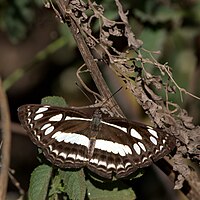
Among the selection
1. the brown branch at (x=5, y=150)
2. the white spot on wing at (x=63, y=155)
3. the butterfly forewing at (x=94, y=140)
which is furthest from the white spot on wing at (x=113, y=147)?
the brown branch at (x=5, y=150)

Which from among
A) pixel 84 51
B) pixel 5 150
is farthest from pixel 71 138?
pixel 5 150

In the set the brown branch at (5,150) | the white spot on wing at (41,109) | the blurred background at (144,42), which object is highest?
the brown branch at (5,150)

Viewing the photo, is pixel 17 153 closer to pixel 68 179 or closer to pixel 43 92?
pixel 43 92

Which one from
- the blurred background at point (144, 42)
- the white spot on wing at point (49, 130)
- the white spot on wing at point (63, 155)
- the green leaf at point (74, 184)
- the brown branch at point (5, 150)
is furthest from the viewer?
the blurred background at point (144, 42)

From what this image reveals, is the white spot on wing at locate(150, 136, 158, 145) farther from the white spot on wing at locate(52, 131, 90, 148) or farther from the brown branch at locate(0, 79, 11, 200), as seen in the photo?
the brown branch at locate(0, 79, 11, 200)

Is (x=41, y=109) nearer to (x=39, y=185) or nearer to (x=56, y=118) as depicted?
(x=56, y=118)

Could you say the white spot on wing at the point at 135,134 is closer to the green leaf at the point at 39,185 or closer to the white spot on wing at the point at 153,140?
the white spot on wing at the point at 153,140

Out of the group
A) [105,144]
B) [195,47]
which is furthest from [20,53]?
[105,144]
